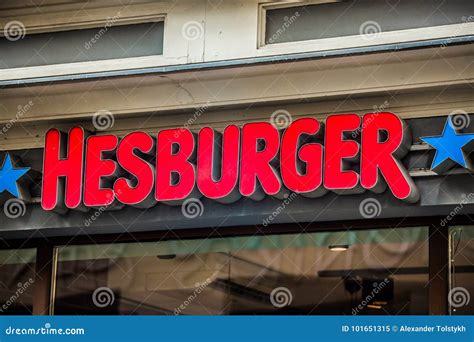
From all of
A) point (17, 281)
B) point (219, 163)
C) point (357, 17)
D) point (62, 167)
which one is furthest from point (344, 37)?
point (17, 281)

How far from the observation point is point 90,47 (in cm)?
1183

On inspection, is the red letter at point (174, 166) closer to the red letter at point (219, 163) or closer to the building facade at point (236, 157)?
the building facade at point (236, 157)

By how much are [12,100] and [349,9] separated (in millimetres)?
3908

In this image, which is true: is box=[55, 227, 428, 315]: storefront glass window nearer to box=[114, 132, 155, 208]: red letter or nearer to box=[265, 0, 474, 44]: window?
box=[114, 132, 155, 208]: red letter

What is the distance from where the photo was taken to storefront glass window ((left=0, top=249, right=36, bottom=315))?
471 inches

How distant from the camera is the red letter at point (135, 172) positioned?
435 inches

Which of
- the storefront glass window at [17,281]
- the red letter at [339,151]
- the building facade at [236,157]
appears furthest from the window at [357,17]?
the storefront glass window at [17,281]

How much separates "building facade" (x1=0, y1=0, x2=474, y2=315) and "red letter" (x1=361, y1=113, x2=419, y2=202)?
0.04ft

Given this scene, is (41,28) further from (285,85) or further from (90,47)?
(285,85)

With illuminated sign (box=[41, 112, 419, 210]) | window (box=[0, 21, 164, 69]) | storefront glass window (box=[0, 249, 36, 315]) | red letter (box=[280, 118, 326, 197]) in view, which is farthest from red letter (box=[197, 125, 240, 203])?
storefront glass window (box=[0, 249, 36, 315])

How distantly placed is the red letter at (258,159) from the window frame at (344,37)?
82 cm

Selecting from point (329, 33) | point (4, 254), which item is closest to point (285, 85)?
point (329, 33)

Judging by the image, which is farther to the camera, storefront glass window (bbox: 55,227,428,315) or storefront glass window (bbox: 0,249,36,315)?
storefront glass window (bbox: 0,249,36,315)
